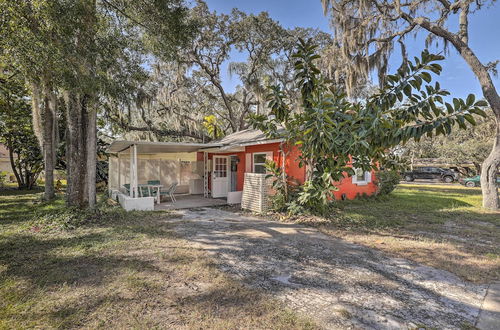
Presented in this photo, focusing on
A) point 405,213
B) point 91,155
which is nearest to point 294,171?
point 405,213

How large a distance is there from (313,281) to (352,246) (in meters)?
1.86

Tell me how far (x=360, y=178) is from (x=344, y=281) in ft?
26.1

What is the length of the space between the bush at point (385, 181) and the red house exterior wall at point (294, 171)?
0.77 feet

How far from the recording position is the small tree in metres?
4.27

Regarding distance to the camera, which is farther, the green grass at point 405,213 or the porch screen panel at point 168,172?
the porch screen panel at point 168,172

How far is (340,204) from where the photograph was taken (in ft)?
28.3

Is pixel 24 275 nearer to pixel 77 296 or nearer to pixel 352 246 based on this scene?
pixel 77 296

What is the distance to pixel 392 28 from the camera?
10008 millimetres

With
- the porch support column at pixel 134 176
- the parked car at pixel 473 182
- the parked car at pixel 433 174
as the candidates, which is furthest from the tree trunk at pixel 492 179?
the parked car at pixel 433 174

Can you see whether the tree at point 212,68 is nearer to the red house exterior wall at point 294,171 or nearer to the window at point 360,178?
the red house exterior wall at point 294,171

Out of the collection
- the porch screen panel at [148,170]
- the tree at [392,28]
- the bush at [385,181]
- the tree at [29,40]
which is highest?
the tree at [392,28]

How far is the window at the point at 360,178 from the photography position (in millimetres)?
9962

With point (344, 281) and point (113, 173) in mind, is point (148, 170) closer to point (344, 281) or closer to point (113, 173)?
point (113, 173)

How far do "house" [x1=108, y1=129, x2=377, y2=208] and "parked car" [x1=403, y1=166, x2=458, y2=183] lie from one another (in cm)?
1741
